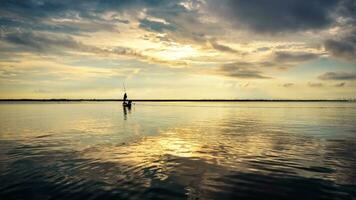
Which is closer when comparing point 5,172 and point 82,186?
point 82,186

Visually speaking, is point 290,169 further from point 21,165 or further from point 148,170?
point 21,165

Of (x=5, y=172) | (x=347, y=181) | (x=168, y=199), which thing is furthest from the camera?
(x=5, y=172)

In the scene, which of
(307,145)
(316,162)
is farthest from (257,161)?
(307,145)

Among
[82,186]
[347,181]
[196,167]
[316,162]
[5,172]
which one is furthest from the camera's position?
[316,162]

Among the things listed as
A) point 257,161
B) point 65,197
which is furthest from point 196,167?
point 65,197

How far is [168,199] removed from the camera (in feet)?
34.6

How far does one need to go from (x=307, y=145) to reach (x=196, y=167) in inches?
457

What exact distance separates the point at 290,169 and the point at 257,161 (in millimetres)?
2201

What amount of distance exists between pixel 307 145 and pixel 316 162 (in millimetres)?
6267

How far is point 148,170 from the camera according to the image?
1468 cm

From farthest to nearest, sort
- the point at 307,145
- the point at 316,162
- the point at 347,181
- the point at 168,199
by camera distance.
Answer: the point at 307,145 < the point at 316,162 < the point at 347,181 < the point at 168,199

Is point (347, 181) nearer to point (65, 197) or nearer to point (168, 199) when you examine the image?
point (168, 199)

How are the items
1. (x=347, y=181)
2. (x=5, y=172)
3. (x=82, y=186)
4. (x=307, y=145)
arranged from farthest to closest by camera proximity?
1. (x=307, y=145)
2. (x=5, y=172)
3. (x=347, y=181)
4. (x=82, y=186)

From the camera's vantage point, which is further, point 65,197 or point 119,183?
point 119,183
